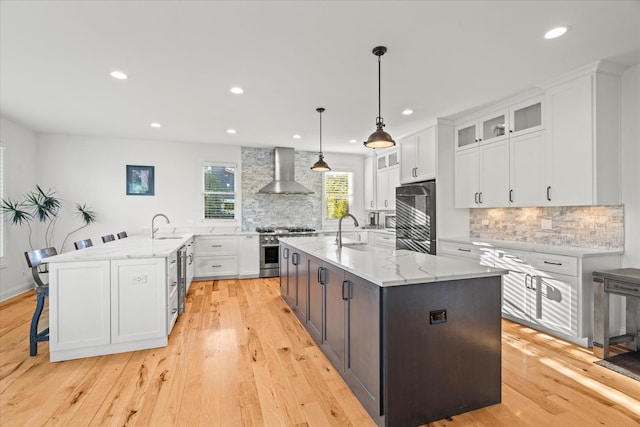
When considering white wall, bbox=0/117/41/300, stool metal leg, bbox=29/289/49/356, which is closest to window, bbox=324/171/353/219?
stool metal leg, bbox=29/289/49/356

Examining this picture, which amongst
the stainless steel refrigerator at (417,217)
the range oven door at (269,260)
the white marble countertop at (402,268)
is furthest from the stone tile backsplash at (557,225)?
the range oven door at (269,260)

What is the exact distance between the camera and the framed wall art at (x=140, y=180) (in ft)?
19.3

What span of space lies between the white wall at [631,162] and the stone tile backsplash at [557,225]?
0.07 meters

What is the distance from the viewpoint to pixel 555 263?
3064 millimetres

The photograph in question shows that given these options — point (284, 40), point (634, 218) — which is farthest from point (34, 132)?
point (634, 218)

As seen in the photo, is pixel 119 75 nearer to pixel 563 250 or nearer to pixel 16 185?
pixel 16 185

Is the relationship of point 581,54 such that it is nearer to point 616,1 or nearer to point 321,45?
point 616,1

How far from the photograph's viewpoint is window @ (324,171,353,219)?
7.21 m

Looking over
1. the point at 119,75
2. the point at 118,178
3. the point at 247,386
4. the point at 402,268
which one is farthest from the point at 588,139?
the point at 118,178

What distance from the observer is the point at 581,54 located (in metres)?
2.72

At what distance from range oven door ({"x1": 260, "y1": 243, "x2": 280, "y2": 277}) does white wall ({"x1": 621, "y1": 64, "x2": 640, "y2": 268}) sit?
4.97 m

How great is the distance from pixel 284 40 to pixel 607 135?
3182mm

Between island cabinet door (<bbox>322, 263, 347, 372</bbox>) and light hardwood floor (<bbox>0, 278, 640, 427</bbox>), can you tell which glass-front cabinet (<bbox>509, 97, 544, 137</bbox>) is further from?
island cabinet door (<bbox>322, 263, 347, 372</bbox>)

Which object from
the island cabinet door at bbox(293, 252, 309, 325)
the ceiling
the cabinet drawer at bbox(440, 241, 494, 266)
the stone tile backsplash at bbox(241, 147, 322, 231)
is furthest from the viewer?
the stone tile backsplash at bbox(241, 147, 322, 231)
